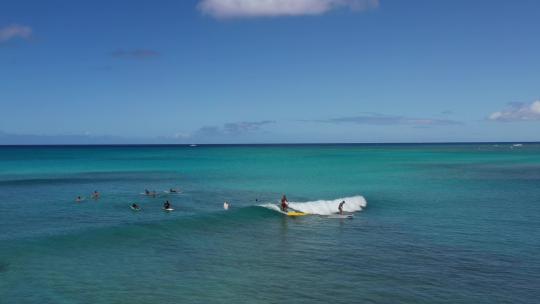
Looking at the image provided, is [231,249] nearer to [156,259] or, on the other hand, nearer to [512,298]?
[156,259]

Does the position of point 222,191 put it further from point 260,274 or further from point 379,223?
point 260,274

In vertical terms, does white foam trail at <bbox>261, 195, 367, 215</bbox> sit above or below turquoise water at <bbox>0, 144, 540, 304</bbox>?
above

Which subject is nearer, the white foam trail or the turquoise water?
the turquoise water

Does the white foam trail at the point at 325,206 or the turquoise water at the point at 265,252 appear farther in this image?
the white foam trail at the point at 325,206

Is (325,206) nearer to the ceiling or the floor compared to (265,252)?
nearer to the ceiling

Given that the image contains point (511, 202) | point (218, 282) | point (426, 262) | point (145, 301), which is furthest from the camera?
point (511, 202)

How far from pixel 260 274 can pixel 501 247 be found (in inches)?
580

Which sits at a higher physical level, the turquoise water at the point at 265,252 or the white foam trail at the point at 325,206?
the white foam trail at the point at 325,206

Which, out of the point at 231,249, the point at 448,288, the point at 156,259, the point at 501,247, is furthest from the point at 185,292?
the point at 501,247

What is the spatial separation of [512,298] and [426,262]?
17.9 feet

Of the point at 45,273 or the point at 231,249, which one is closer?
the point at 45,273

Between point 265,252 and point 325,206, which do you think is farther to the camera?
point 325,206

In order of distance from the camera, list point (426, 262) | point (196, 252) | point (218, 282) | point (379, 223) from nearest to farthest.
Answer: point (218, 282) → point (426, 262) → point (196, 252) → point (379, 223)

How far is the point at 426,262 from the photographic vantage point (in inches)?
993
